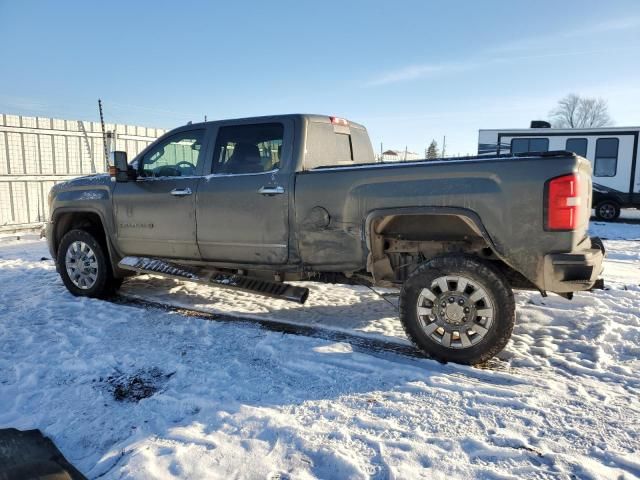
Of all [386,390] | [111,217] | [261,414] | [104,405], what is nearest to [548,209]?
[386,390]

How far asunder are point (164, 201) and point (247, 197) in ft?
3.76

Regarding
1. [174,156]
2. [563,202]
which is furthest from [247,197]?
[563,202]

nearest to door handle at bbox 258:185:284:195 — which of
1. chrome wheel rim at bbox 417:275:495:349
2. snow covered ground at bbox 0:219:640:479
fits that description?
snow covered ground at bbox 0:219:640:479

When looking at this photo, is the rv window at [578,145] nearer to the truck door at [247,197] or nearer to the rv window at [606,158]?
the rv window at [606,158]

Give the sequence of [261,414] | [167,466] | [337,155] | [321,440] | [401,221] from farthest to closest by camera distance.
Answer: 1. [337,155]
2. [401,221]
3. [261,414]
4. [321,440]
5. [167,466]

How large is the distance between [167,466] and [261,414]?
2.17 feet

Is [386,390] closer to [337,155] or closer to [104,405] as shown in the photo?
[104,405]

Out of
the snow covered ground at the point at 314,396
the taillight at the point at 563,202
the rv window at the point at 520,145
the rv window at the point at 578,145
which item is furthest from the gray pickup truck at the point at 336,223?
the rv window at the point at 578,145

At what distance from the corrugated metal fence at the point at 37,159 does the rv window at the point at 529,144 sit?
1255cm

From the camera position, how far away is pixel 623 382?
11.1 feet

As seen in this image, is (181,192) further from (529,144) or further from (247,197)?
(529,144)

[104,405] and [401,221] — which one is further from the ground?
[401,221]

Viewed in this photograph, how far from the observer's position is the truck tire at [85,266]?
5625 millimetres

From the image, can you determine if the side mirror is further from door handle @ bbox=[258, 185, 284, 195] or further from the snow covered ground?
door handle @ bbox=[258, 185, 284, 195]
